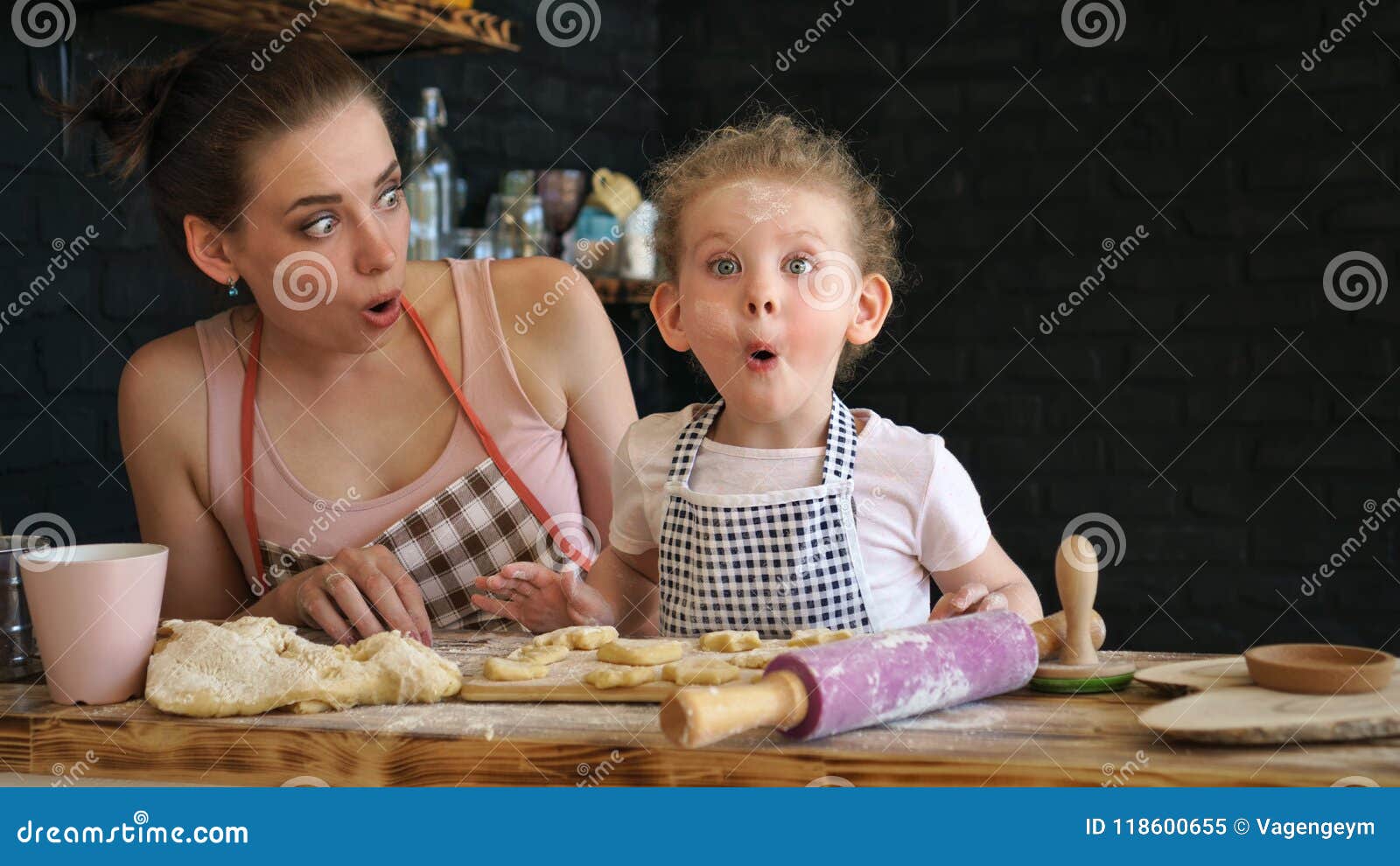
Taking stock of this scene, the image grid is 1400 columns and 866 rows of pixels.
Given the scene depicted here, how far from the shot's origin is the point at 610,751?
90 centimetres

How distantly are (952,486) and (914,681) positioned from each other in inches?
19.9

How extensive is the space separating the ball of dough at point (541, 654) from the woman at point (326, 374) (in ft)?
1.48

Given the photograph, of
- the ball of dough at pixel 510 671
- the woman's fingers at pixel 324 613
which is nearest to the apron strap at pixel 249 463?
the woman's fingers at pixel 324 613

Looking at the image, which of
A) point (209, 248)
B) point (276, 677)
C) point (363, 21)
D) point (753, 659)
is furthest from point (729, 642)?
point (363, 21)

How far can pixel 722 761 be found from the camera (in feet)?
2.90

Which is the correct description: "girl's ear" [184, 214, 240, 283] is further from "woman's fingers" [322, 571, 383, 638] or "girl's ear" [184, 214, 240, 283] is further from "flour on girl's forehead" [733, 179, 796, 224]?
"flour on girl's forehead" [733, 179, 796, 224]

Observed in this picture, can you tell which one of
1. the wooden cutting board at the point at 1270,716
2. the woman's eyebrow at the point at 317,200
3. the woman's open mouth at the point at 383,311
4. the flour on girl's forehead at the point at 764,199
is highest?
the woman's eyebrow at the point at 317,200

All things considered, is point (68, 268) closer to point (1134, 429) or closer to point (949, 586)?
point (949, 586)

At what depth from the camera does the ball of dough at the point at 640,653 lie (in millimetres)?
1104

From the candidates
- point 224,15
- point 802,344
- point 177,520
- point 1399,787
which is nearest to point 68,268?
point 224,15

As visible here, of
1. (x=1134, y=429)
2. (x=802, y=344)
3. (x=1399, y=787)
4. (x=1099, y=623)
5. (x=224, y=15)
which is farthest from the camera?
(x=1134, y=429)

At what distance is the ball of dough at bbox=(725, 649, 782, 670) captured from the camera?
3.64 feet

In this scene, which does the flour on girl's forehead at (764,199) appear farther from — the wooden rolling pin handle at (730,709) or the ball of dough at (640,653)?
the wooden rolling pin handle at (730,709)

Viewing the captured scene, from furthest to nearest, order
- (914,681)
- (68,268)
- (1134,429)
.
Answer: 1. (1134,429)
2. (68,268)
3. (914,681)
